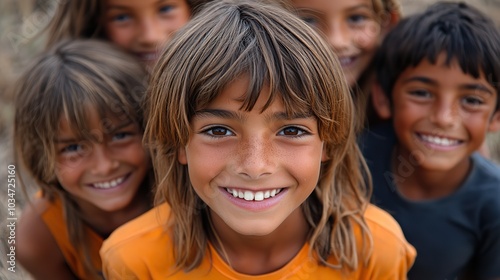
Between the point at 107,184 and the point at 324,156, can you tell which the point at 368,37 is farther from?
the point at 107,184

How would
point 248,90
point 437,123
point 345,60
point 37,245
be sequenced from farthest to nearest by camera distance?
point 345,60 → point 37,245 → point 437,123 → point 248,90

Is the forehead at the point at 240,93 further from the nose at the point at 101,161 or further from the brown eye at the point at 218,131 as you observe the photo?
A: the nose at the point at 101,161

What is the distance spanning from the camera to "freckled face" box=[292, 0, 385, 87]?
9.95ft

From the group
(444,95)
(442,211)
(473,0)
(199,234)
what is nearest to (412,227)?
(442,211)

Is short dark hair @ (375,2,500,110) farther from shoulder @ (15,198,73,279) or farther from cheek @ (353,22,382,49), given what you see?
shoulder @ (15,198,73,279)

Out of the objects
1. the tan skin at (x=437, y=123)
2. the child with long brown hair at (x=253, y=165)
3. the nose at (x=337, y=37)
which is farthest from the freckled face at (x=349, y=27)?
the child with long brown hair at (x=253, y=165)

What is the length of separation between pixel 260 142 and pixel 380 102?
4.34ft

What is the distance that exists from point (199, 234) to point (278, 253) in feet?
0.93

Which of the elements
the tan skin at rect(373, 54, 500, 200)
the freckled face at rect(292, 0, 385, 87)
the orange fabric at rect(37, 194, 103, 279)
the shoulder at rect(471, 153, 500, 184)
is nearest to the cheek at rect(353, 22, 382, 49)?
the freckled face at rect(292, 0, 385, 87)

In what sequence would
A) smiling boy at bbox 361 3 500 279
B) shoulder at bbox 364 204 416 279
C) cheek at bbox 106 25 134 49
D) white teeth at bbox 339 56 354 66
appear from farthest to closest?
cheek at bbox 106 25 134 49
white teeth at bbox 339 56 354 66
smiling boy at bbox 361 3 500 279
shoulder at bbox 364 204 416 279

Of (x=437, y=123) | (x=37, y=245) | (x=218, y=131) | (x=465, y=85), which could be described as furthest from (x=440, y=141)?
(x=37, y=245)

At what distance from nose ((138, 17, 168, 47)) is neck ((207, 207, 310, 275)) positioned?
119 centimetres

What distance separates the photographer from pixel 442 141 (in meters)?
2.82

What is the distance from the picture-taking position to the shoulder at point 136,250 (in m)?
2.26
